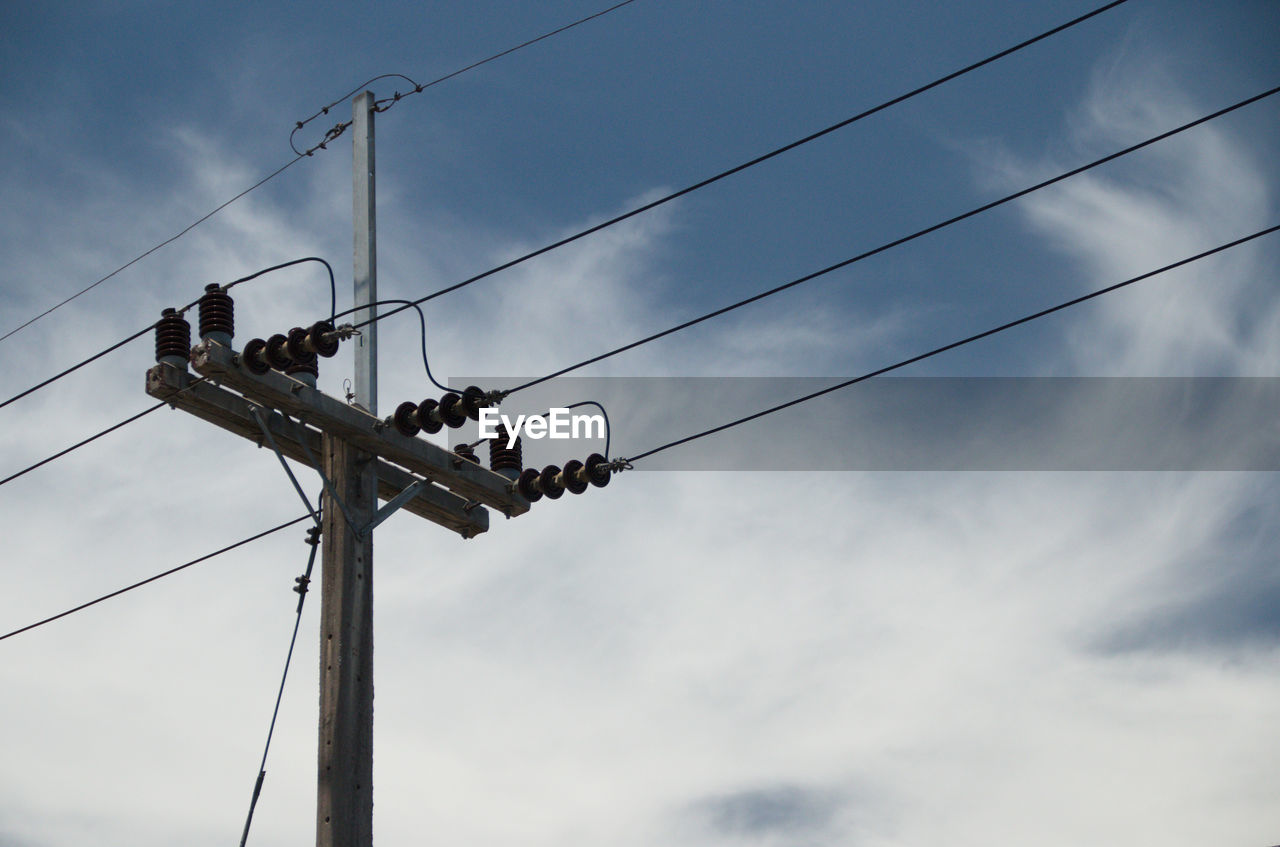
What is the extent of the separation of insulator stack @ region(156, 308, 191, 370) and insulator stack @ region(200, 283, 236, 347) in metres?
0.16

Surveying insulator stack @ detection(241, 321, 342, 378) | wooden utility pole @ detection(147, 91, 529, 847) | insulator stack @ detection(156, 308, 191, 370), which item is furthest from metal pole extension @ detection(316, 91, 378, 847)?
insulator stack @ detection(156, 308, 191, 370)

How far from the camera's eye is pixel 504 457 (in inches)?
500

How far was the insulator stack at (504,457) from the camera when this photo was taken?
12.7m

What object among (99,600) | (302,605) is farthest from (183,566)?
(302,605)

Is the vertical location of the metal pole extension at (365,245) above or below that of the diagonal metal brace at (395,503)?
above

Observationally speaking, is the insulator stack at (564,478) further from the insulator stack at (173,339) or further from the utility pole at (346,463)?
the insulator stack at (173,339)

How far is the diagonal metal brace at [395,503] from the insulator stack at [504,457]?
0.51 m

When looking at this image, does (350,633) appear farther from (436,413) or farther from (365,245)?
(365,245)

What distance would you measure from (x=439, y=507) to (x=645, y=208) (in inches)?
111

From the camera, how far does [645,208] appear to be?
1141cm

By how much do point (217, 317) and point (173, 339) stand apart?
33 cm

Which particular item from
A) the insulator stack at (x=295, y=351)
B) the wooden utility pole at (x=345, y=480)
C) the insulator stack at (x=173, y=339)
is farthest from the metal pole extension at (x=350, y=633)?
the insulator stack at (x=173, y=339)

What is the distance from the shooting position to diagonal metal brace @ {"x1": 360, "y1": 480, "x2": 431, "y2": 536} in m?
11.7

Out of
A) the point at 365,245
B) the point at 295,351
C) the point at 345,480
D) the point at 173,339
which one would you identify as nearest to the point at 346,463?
the point at 345,480
